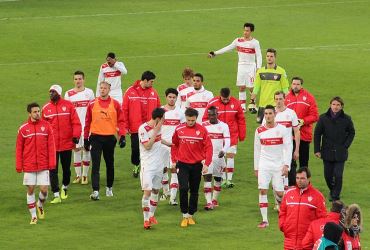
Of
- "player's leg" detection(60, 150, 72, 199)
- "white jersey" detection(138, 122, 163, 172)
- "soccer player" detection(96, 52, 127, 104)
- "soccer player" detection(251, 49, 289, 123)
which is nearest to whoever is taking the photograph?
Result: "white jersey" detection(138, 122, 163, 172)

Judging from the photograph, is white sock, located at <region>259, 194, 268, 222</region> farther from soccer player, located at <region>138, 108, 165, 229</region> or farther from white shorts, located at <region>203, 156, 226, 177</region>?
soccer player, located at <region>138, 108, 165, 229</region>

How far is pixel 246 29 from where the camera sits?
118 feet

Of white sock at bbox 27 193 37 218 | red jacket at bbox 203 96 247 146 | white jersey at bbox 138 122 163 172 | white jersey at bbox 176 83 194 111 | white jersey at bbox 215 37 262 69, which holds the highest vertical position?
white jersey at bbox 215 37 262 69

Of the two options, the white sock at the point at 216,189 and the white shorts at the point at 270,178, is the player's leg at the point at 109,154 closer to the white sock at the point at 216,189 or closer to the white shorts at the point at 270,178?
the white sock at the point at 216,189

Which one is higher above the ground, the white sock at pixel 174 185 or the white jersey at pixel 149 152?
the white jersey at pixel 149 152

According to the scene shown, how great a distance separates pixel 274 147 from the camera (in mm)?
25266

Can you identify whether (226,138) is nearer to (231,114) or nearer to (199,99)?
(231,114)

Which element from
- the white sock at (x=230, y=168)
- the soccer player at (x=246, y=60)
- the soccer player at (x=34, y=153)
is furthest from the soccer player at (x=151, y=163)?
the soccer player at (x=246, y=60)

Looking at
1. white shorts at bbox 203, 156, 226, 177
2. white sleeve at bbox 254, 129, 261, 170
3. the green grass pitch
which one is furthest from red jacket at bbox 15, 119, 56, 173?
white sleeve at bbox 254, 129, 261, 170

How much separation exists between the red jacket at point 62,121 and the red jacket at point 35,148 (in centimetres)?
174

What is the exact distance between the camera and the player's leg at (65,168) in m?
27.5

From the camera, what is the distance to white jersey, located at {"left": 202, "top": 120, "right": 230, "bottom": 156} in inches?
1046

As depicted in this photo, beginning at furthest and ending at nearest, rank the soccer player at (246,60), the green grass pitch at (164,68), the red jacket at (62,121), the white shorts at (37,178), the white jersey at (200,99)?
the soccer player at (246,60), the white jersey at (200,99), the red jacket at (62,121), the white shorts at (37,178), the green grass pitch at (164,68)

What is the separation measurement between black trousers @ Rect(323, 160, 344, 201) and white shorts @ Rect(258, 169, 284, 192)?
62.1 inches
